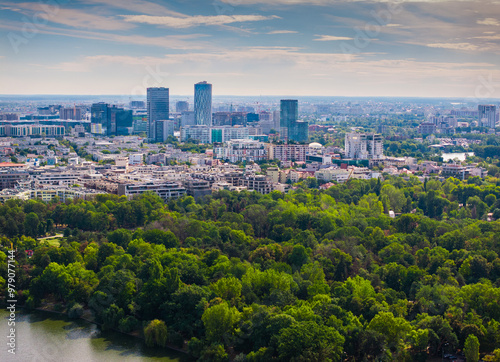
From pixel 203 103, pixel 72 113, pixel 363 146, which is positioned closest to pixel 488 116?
pixel 203 103

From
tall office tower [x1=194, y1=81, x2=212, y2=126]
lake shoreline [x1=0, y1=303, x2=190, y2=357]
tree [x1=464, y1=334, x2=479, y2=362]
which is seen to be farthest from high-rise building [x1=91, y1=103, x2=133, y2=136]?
tree [x1=464, y1=334, x2=479, y2=362]

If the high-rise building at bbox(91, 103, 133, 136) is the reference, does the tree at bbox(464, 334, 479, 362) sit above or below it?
below

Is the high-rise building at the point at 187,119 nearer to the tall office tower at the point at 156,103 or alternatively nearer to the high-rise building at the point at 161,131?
the tall office tower at the point at 156,103

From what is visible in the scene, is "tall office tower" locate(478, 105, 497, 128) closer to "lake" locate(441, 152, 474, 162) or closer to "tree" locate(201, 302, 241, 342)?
"lake" locate(441, 152, 474, 162)

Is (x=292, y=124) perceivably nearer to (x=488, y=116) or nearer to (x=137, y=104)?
(x=488, y=116)

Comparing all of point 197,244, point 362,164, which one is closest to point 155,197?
point 197,244

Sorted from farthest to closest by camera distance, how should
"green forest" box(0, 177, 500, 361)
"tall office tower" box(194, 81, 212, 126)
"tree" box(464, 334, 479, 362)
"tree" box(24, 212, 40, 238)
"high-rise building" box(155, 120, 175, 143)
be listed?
"tall office tower" box(194, 81, 212, 126)
"high-rise building" box(155, 120, 175, 143)
"tree" box(24, 212, 40, 238)
"green forest" box(0, 177, 500, 361)
"tree" box(464, 334, 479, 362)
